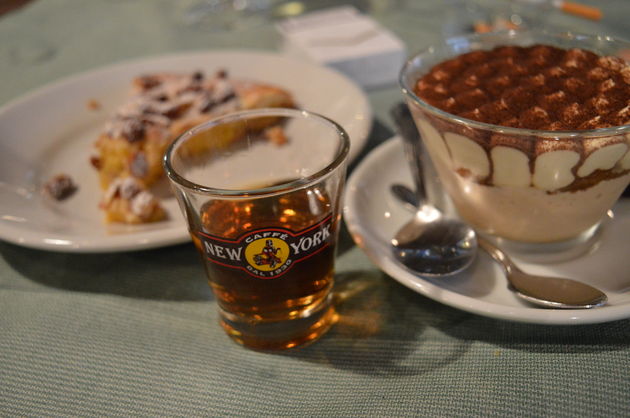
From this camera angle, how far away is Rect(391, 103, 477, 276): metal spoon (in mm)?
903

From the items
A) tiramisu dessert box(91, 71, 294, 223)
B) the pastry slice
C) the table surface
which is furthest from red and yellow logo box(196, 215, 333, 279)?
the pastry slice

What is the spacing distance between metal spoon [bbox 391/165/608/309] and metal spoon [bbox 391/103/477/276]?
0.07m

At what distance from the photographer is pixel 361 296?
36.8 inches

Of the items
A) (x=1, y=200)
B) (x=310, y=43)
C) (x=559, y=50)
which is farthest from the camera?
(x=310, y=43)

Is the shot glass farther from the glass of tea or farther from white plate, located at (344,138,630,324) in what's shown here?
the glass of tea

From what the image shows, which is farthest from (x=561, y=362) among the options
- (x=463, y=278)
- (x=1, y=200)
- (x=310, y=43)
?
(x=310, y=43)

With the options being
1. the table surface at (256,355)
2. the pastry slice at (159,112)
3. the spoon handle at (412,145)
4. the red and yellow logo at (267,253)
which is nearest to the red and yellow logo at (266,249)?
the red and yellow logo at (267,253)

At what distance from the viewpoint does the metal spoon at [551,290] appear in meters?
0.78

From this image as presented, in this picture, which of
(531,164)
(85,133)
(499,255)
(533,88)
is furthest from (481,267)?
(85,133)

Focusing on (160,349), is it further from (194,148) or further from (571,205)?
(571,205)

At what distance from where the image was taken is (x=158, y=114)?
159 cm

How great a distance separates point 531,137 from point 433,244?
0.83 ft

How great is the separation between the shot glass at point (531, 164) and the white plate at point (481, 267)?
55 millimetres

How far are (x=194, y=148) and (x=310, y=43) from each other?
3.63 ft
